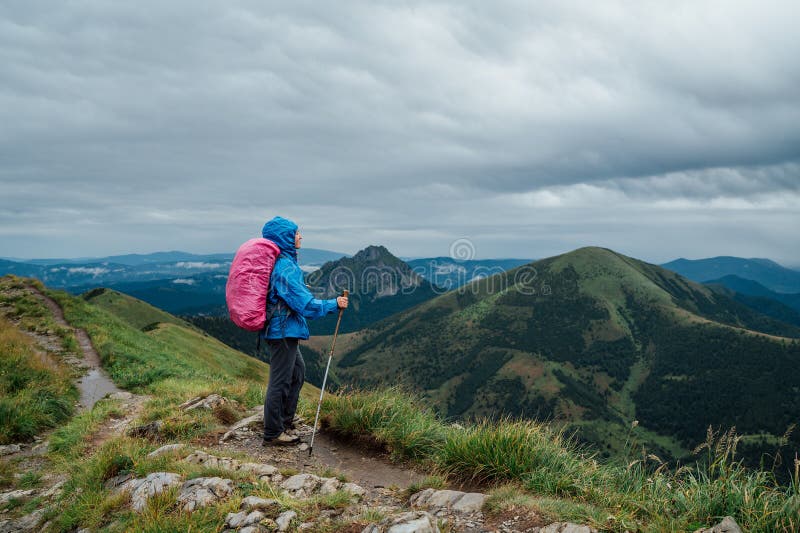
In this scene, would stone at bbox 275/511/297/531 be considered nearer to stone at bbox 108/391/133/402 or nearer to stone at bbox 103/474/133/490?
stone at bbox 103/474/133/490

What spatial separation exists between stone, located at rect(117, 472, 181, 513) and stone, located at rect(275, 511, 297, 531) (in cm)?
171

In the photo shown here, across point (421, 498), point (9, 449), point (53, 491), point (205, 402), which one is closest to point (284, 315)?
point (421, 498)

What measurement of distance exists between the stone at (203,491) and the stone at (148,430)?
3.11 m

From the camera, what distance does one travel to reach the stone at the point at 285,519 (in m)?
5.05

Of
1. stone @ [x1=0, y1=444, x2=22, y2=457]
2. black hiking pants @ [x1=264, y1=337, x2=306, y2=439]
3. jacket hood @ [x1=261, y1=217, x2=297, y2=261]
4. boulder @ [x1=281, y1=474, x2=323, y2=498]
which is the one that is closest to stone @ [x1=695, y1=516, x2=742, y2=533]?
boulder @ [x1=281, y1=474, x2=323, y2=498]

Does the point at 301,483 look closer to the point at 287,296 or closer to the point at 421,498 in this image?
the point at 421,498

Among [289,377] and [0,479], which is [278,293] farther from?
[0,479]

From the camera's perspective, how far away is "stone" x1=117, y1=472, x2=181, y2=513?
5.66 m

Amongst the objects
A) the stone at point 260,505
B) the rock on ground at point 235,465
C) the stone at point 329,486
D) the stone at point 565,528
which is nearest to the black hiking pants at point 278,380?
the rock on ground at point 235,465

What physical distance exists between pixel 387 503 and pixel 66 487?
5121mm

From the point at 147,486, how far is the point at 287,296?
3.36 meters

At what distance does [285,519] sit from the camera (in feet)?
16.9

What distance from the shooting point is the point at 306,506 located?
17.8ft

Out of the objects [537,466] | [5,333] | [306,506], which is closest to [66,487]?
[306,506]
